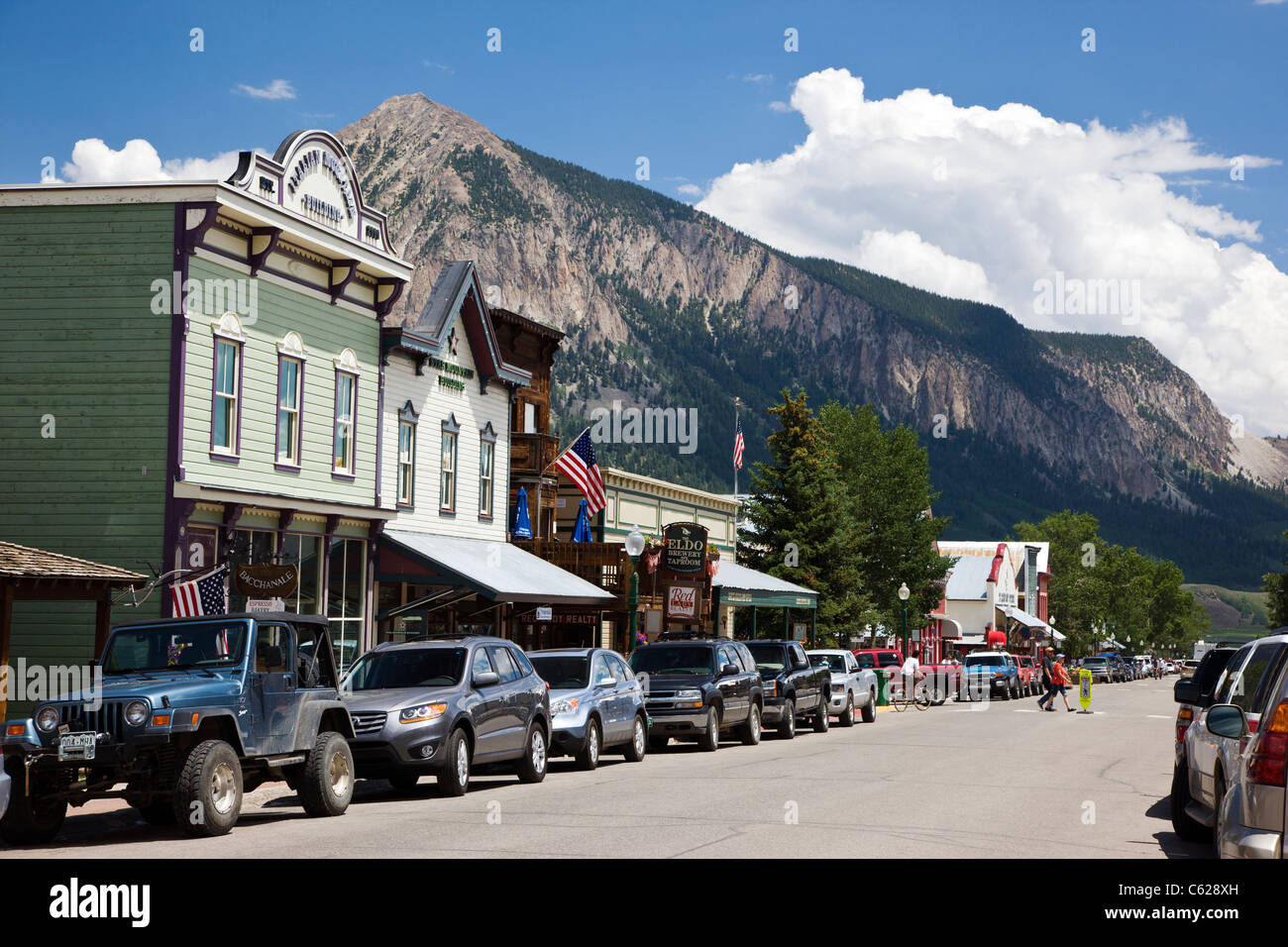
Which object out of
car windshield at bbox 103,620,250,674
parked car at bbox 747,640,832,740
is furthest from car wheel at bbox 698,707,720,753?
car windshield at bbox 103,620,250,674

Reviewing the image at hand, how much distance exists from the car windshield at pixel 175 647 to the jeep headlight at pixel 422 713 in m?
3.06

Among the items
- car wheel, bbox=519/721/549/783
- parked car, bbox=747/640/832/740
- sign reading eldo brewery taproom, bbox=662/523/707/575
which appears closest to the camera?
car wheel, bbox=519/721/549/783

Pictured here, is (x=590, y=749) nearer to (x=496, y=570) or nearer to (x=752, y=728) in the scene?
(x=752, y=728)

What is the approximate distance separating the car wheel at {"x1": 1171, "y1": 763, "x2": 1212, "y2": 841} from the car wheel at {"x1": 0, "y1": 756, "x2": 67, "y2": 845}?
10.1 meters

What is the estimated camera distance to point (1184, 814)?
13523mm

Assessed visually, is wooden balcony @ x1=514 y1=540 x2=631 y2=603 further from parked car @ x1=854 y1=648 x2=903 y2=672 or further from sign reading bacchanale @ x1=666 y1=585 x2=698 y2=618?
parked car @ x1=854 y1=648 x2=903 y2=672

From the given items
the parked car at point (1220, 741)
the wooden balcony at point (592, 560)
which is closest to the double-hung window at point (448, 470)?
the wooden balcony at point (592, 560)

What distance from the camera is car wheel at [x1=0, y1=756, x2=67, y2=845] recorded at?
12.4 m

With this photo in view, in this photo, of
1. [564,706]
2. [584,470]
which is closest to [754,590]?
[584,470]

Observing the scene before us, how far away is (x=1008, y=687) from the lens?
57562mm

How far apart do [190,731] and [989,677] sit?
47.3 meters

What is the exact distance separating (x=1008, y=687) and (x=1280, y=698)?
50.9 meters

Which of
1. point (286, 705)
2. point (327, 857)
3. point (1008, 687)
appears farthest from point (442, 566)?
point (1008, 687)

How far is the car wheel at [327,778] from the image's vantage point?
14.3 metres
